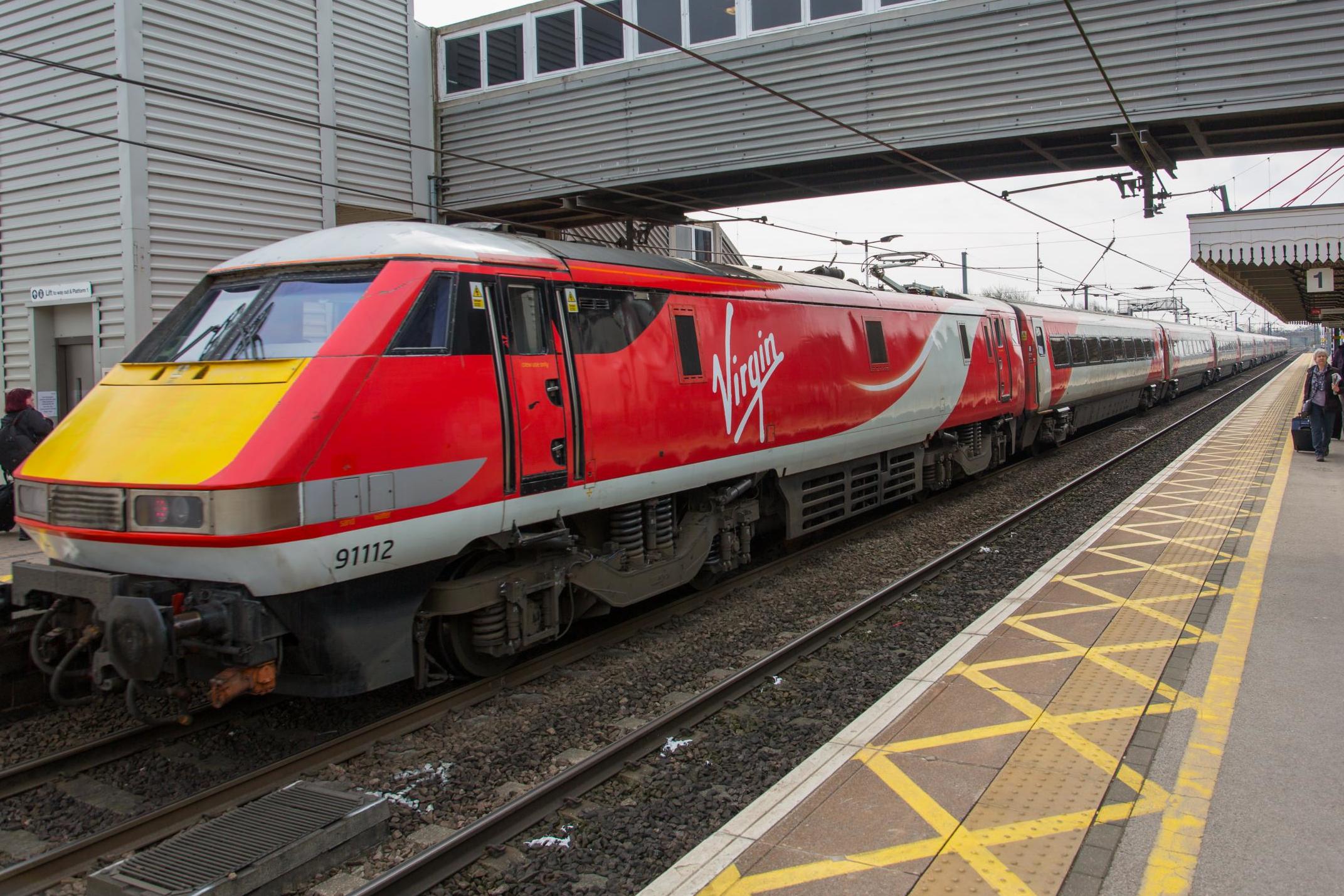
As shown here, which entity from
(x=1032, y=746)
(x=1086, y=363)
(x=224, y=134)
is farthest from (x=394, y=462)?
(x=1086, y=363)

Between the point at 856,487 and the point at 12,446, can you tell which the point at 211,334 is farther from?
the point at 856,487

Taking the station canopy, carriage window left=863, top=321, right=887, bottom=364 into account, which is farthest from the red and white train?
the station canopy

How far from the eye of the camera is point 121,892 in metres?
3.57

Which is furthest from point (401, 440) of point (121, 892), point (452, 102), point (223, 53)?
point (452, 102)

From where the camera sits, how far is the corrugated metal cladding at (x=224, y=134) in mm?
12047

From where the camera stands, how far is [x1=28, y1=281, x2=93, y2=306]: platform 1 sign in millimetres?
12234

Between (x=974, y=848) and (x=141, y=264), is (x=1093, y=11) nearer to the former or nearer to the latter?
(x=974, y=848)

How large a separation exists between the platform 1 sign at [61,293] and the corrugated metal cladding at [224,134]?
1009 millimetres

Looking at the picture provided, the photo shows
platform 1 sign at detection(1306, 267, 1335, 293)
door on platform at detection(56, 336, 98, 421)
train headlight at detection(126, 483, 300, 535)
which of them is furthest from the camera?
platform 1 sign at detection(1306, 267, 1335, 293)

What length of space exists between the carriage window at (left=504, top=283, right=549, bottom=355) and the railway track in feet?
7.24

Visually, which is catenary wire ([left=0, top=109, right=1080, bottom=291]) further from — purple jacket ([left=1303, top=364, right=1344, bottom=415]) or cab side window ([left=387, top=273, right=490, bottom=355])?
purple jacket ([left=1303, top=364, right=1344, bottom=415])

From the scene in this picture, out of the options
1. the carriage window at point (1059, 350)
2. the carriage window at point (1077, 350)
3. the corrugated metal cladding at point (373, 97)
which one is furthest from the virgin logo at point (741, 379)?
the carriage window at point (1077, 350)

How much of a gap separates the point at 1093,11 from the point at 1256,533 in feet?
22.1

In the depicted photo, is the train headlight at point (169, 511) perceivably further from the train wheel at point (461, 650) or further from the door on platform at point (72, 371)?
the door on platform at point (72, 371)
